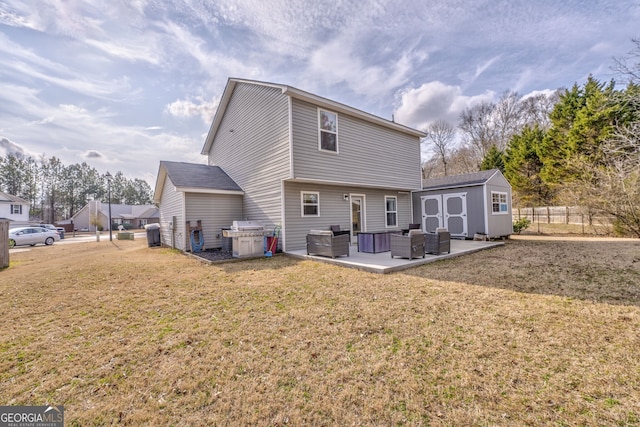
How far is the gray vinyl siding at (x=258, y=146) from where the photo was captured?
8969 mm

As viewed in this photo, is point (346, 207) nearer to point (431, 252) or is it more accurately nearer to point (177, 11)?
point (431, 252)

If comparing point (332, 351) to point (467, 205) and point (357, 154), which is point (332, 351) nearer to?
point (357, 154)

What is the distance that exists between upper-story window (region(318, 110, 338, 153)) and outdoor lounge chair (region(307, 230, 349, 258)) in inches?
134

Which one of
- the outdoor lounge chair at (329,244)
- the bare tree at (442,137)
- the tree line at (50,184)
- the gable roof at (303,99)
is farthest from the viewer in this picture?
the tree line at (50,184)

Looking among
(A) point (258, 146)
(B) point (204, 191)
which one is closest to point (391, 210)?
(A) point (258, 146)

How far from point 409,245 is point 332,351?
490cm

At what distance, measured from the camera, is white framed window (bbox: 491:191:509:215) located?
11953mm

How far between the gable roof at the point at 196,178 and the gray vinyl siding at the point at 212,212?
1.08 ft

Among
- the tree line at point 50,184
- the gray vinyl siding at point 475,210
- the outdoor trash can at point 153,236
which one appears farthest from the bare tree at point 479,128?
the tree line at point 50,184

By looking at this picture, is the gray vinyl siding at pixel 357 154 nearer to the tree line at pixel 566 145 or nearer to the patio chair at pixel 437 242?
the patio chair at pixel 437 242

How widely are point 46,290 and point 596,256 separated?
45.7 feet

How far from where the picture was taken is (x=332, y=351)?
2740mm

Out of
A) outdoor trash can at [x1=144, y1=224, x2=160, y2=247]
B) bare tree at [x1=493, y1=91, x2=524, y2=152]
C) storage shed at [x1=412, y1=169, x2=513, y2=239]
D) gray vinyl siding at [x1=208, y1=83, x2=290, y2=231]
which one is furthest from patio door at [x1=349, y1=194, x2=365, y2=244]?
bare tree at [x1=493, y1=91, x2=524, y2=152]

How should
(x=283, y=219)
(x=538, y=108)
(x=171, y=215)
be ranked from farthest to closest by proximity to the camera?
(x=538, y=108)
(x=171, y=215)
(x=283, y=219)
